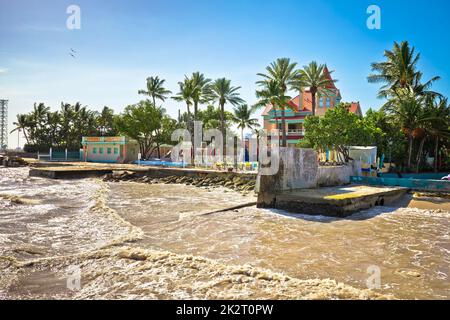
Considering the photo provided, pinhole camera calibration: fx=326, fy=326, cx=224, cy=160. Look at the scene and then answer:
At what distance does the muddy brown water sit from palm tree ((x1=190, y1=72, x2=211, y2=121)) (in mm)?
27034

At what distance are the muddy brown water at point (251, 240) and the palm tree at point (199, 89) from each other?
1064 inches

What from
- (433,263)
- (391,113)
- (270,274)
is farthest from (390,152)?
(270,274)

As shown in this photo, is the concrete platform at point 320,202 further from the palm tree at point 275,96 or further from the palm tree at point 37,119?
the palm tree at point 37,119

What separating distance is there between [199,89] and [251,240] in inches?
1300

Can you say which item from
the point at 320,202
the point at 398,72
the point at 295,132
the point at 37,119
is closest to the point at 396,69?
the point at 398,72

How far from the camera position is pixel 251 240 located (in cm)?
855

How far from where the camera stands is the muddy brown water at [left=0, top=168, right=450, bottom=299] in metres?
5.71

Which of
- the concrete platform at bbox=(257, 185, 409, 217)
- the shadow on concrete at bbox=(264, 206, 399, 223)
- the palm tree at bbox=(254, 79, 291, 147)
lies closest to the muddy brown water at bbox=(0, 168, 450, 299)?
the shadow on concrete at bbox=(264, 206, 399, 223)

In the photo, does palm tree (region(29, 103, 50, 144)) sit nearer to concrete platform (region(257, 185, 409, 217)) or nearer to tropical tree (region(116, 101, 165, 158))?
tropical tree (region(116, 101, 165, 158))
